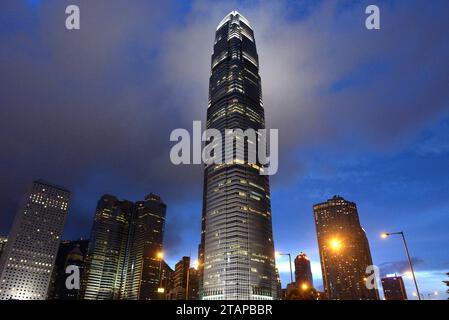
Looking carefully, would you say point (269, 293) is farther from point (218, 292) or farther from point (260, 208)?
point (260, 208)

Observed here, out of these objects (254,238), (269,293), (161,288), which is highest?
(254,238)

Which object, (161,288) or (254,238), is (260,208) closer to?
(254,238)

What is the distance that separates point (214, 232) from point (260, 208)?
31.5 meters

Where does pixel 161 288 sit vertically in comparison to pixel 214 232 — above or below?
below
